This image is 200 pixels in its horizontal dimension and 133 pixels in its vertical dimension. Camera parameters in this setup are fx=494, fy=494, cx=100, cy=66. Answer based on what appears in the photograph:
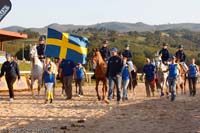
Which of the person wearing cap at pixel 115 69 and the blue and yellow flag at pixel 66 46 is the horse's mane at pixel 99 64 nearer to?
the blue and yellow flag at pixel 66 46

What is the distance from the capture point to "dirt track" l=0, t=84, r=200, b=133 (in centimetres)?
1186

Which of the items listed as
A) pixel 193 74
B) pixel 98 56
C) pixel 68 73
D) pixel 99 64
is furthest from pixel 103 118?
pixel 193 74

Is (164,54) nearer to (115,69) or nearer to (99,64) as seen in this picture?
(99,64)

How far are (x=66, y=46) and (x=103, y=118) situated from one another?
22.6 ft

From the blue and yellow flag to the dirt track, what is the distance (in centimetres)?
266

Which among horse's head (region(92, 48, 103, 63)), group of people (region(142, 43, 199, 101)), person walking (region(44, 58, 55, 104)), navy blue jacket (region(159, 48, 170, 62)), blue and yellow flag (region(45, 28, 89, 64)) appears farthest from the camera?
navy blue jacket (region(159, 48, 170, 62))

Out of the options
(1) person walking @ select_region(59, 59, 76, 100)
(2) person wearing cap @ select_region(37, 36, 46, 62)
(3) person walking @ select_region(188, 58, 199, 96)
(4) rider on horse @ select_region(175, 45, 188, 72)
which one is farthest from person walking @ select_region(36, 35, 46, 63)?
(3) person walking @ select_region(188, 58, 199, 96)

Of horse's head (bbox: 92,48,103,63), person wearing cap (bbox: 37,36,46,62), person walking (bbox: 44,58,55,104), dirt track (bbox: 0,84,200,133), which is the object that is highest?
person wearing cap (bbox: 37,36,46,62)

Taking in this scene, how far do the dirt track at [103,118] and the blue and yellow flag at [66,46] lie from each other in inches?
105

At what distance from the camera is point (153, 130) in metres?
11.6

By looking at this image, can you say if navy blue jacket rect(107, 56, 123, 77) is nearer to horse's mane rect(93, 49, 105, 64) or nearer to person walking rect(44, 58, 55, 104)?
horse's mane rect(93, 49, 105, 64)

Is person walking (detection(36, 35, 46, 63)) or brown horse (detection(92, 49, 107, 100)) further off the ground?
person walking (detection(36, 35, 46, 63))

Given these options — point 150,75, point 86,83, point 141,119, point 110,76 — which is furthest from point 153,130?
point 86,83

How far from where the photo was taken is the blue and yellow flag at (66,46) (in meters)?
19.9
